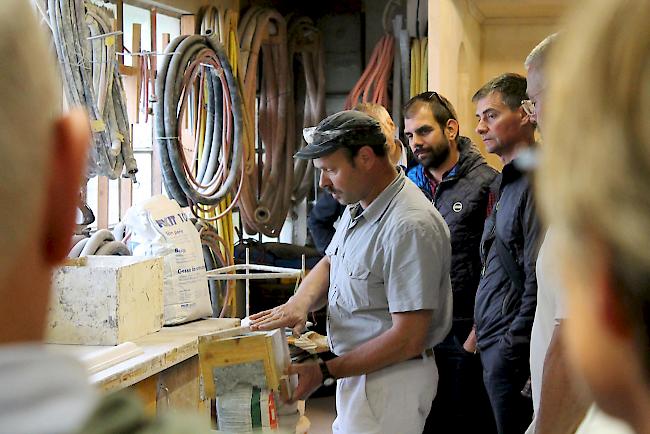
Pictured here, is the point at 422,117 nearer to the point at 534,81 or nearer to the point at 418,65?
the point at 534,81

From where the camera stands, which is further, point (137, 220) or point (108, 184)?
point (108, 184)

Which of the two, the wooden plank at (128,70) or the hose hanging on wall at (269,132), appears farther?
the hose hanging on wall at (269,132)

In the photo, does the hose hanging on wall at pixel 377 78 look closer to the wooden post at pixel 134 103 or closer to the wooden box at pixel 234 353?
the wooden post at pixel 134 103

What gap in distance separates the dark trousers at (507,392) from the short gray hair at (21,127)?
2485 millimetres

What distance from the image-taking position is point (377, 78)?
677 centimetres

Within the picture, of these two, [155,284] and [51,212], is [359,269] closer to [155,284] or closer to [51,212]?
[155,284]

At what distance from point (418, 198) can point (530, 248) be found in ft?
1.35

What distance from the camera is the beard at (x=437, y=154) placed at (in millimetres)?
4184

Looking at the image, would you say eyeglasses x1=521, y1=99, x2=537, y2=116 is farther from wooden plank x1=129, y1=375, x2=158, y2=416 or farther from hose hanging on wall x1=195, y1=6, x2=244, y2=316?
hose hanging on wall x1=195, y1=6, x2=244, y2=316

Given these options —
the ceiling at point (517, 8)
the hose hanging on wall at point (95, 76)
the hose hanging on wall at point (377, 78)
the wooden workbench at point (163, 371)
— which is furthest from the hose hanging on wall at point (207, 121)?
the wooden workbench at point (163, 371)

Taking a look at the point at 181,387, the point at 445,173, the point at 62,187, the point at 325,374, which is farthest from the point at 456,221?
the point at 62,187

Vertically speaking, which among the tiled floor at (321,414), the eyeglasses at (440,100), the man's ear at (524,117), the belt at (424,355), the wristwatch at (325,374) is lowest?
the tiled floor at (321,414)

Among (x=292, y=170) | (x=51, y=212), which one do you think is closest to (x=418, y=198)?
(x=51, y=212)

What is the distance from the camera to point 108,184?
16.7ft
